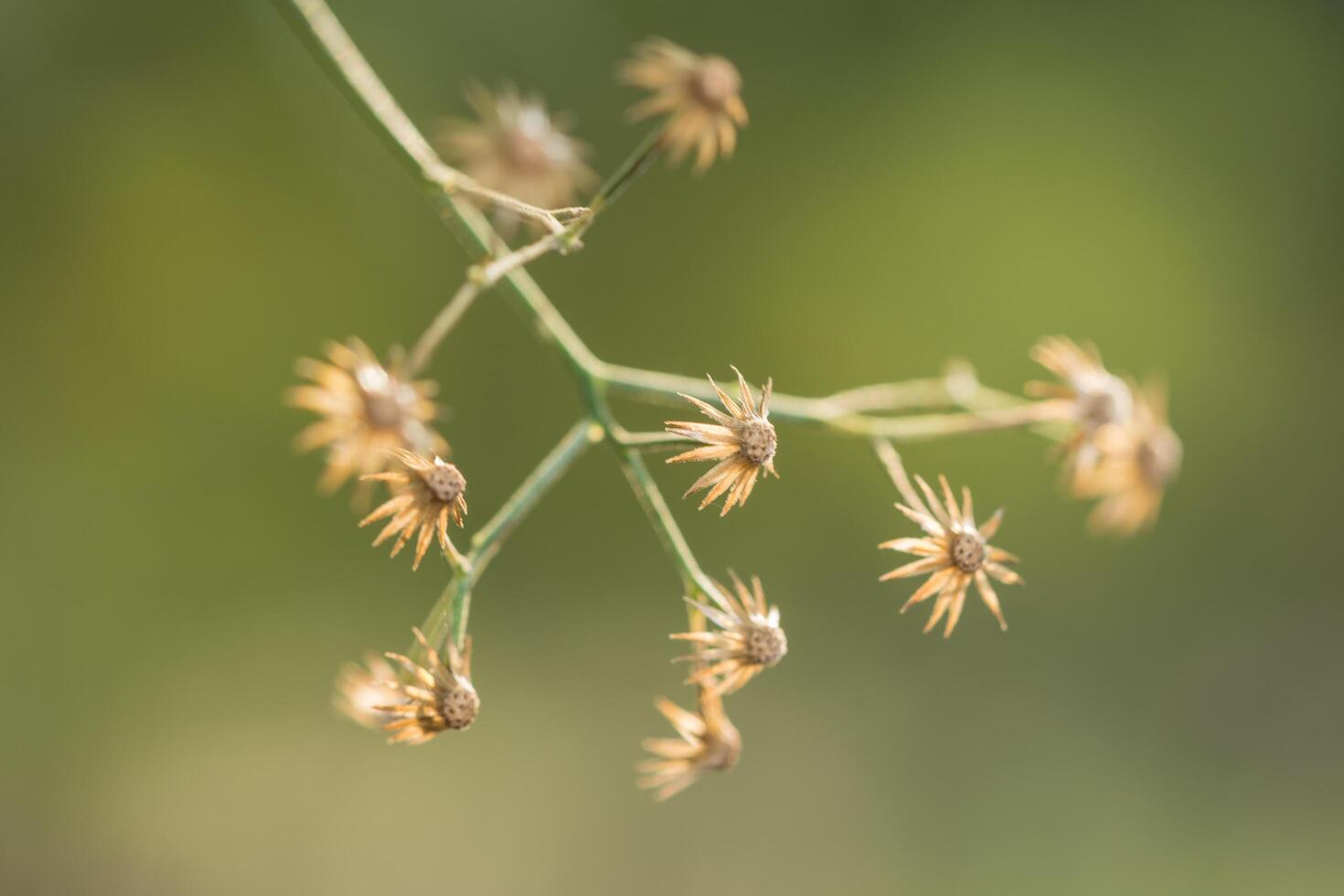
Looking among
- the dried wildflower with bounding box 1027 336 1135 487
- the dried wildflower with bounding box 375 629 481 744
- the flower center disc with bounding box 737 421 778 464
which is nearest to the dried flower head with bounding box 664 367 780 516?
the flower center disc with bounding box 737 421 778 464

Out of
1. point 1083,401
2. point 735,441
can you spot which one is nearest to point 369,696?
point 735,441

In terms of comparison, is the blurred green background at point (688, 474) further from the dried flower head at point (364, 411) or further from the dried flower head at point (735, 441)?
the dried flower head at point (735, 441)

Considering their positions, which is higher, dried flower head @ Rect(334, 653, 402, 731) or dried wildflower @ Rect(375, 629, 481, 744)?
dried flower head @ Rect(334, 653, 402, 731)

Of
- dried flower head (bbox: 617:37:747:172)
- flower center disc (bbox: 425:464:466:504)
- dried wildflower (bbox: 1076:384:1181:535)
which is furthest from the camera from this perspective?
dried wildflower (bbox: 1076:384:1181:535)

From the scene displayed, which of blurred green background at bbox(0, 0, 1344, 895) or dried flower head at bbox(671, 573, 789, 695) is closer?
dried flower head at bbox(671, 573, 789, 695)

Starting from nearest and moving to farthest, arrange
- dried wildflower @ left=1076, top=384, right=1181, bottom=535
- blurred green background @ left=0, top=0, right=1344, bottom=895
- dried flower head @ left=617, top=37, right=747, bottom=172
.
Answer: dried flower head @ left=617, top=37, right=747, bottom=172 < dried wildflower @ left=1076, top=384, right=1181, bottom=535 < blurred green background @ left=0, top=0, right=1344, bottom=895

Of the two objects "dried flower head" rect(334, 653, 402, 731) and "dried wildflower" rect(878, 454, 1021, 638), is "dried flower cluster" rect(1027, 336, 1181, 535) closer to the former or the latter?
"dried wildflower" rect(878, 454, 1021, 638)

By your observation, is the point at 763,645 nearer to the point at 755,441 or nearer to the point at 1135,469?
the point at 755,441
